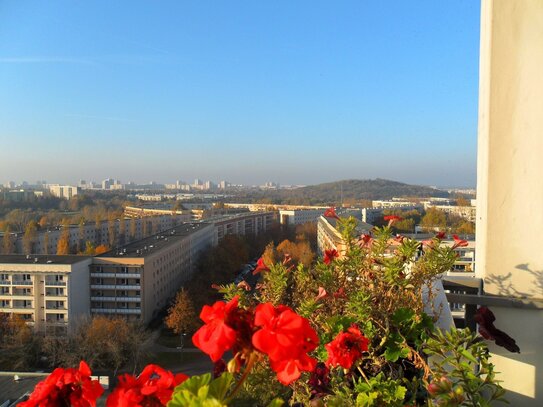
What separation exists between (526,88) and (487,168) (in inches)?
8.5

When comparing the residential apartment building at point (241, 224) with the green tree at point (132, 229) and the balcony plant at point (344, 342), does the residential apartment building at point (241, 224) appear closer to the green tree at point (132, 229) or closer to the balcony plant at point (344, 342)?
the green tree at point (132, 229)

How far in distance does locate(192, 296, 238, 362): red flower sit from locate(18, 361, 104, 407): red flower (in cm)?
16

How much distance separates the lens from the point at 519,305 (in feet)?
3.52

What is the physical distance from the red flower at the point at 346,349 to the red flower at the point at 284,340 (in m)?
0.32

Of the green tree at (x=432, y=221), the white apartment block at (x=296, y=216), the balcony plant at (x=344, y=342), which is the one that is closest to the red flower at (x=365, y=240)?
the balcony plant at (x=344, y=342)

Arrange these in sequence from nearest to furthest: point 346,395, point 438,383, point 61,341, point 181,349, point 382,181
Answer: point 438,383 < point 346,395 < point 61,341 < point 181,349 < point 382,181

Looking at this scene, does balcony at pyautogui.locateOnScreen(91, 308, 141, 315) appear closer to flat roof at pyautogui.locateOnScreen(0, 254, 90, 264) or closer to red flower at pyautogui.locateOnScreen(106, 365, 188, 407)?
flat roof at pyautogui.locateOnScreen(0, 254, 90, 264)

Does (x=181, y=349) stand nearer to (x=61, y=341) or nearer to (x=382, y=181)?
(x=61, y=341)

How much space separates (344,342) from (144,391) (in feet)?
1.31

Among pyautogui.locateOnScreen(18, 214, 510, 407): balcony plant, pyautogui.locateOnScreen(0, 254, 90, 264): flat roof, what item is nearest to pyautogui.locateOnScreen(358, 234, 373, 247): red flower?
pyautogui.locateOnScreen(18, 214, 510, 407): balcony plant

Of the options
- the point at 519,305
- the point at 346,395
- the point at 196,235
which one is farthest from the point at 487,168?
the point at 196,235

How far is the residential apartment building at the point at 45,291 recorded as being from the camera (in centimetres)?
952

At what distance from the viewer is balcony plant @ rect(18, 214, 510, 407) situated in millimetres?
428

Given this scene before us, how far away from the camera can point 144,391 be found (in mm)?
468
